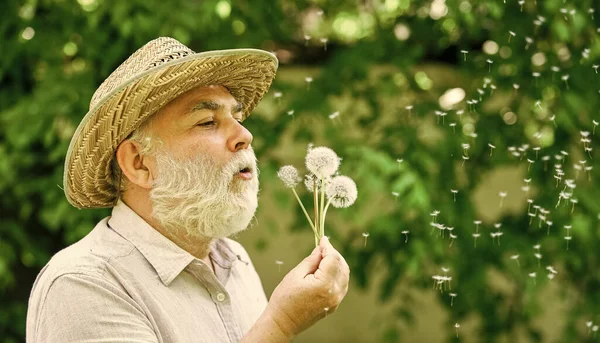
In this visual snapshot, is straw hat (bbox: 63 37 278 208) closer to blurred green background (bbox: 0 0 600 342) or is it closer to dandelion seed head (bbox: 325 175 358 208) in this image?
dandelion seed head (bbox: 325 175 358 208)

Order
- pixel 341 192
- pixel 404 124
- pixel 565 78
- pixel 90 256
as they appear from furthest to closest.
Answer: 1. pixel 404 124
2. pixel 565 78
3. pixel 341 192
4. pixel 90 256

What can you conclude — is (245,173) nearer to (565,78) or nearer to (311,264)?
(311,264)

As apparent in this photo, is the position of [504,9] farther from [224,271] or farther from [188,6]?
[224,271]

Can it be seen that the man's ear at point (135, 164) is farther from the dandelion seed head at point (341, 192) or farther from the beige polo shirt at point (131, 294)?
the dandelion seed head at point (341, 192)

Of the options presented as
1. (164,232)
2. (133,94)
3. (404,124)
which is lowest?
(404,124)

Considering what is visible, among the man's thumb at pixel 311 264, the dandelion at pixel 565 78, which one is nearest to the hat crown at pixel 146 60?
the man's thumb at pixel 311 264

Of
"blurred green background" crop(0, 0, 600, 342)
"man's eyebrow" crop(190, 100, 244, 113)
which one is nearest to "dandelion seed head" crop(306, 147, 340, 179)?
"man's eyebrow" crop(190, 100, 244, 113)

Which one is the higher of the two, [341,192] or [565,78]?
[341,192]

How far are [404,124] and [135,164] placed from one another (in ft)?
5.87

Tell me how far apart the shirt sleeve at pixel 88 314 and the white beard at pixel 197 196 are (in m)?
0.27

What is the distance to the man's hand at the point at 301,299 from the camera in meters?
1.62

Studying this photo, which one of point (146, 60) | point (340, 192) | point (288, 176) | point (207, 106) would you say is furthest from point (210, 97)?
point (340, 192)

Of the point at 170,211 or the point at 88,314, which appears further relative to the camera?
the point at 170,211

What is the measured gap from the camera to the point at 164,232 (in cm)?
189
